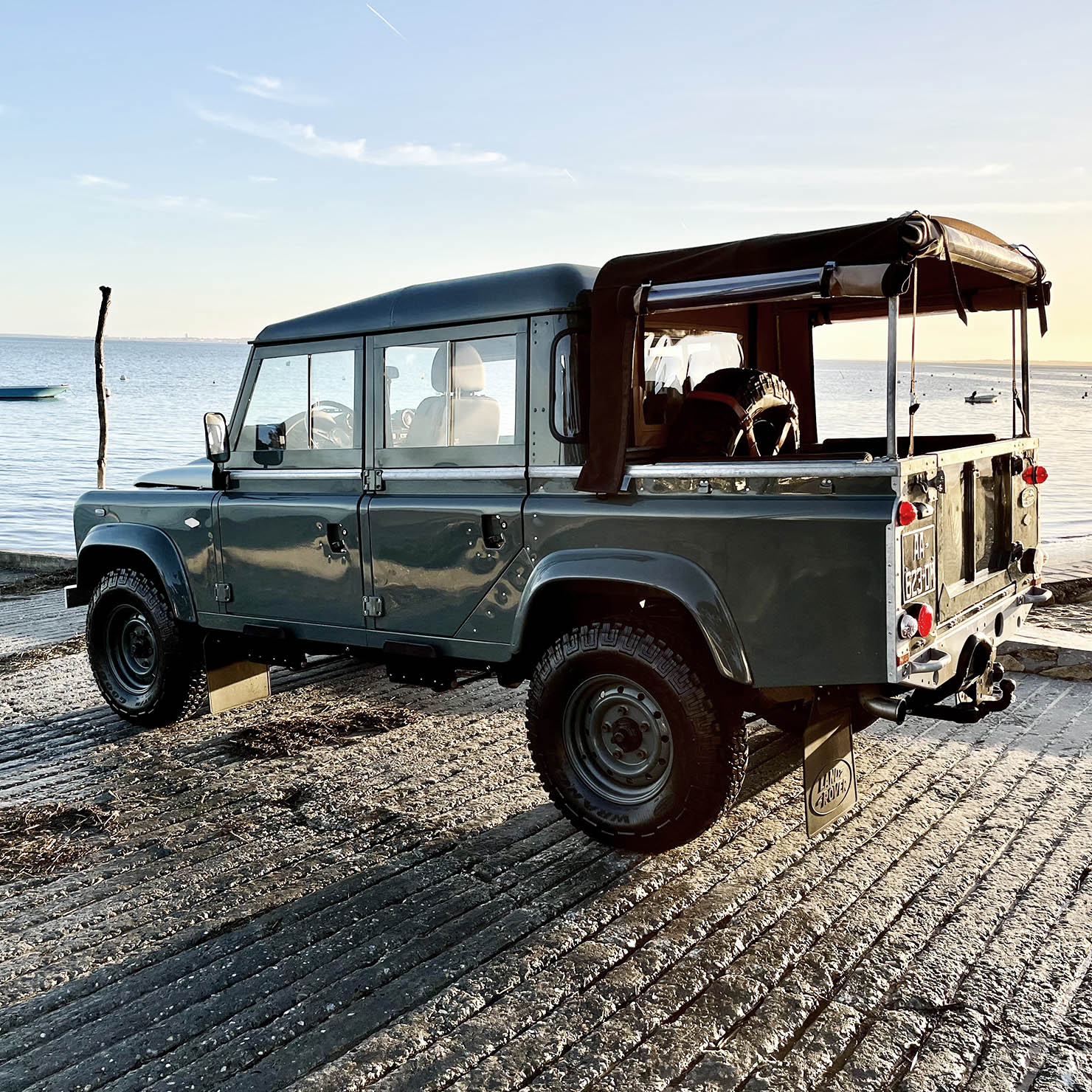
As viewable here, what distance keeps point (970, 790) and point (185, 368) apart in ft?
534

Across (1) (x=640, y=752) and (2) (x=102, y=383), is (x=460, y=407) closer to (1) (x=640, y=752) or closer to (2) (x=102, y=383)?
(1) (x=640, y=752)

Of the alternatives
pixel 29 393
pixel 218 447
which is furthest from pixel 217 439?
pixel 29 393

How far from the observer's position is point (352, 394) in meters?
5.40

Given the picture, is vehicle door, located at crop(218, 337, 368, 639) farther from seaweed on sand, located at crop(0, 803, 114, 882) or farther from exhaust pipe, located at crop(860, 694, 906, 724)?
exhaust pipe, located at crop(860, 694, 906, 724)

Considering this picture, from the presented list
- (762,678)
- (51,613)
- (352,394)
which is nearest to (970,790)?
(762,678)

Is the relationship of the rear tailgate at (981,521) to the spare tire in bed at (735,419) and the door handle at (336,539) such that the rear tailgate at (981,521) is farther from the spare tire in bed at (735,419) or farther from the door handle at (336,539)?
the door handle at (336,539)

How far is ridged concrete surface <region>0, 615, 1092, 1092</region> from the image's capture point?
10.0 feet

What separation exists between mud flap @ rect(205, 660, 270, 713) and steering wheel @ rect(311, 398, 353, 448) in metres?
1.60

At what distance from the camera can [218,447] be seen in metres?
5.94

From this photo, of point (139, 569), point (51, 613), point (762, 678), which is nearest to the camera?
point (762, 678)

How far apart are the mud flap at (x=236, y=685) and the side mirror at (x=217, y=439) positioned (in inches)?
49.0

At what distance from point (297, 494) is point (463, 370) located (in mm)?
1299

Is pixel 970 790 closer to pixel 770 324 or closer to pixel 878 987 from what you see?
pixel 878 987

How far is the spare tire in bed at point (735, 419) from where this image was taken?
455 centimetres
